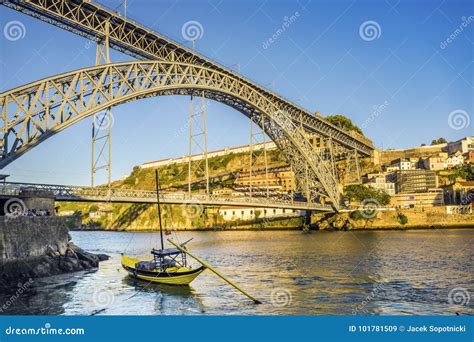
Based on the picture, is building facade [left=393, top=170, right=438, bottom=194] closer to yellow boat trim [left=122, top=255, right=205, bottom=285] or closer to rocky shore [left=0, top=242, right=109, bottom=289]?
rocky shore [left=0, top=242, right=109, bottom=289]

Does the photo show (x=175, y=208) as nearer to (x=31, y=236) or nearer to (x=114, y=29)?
(x=114, y=29)

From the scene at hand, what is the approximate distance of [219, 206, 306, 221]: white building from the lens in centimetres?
10125

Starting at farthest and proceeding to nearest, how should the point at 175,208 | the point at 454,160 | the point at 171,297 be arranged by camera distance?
the point at 175,208
the point at 454,160
the point at 171,297

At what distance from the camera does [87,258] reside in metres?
33.0

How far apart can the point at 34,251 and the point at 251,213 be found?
272ft

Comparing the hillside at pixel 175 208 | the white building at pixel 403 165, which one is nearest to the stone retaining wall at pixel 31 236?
the hillside at pixel 175 208

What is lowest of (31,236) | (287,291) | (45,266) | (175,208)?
(287,291)

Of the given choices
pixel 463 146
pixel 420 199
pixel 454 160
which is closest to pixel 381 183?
pixel 420 199

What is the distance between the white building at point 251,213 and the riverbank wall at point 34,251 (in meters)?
71.2

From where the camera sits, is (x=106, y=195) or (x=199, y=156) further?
(x=199, y=156)

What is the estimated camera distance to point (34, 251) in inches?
1062

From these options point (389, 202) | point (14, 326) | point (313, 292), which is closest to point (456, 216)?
point (389, 202)

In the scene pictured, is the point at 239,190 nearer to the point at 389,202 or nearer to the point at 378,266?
the point at 389,202

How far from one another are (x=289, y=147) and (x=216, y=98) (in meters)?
19.5
